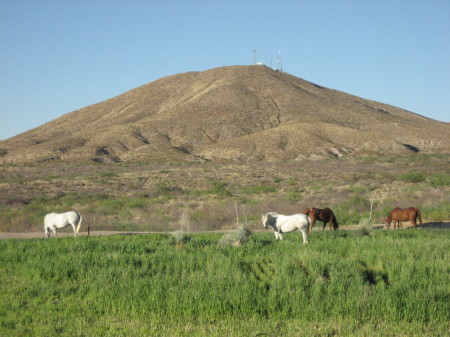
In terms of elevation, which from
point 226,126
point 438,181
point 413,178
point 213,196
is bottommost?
point 213,196

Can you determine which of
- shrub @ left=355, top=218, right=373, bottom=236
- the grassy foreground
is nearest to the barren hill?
shrub @ left=355, top=218, right=373, bottom=236

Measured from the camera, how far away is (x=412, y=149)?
10706cm

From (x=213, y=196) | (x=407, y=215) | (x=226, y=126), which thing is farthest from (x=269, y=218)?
(x=226, y=126)

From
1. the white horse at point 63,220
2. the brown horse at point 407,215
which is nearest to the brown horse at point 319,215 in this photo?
the brown horse at point 407,215

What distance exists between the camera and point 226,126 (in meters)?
123

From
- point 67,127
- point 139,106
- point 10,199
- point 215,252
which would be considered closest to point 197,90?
point 139,106

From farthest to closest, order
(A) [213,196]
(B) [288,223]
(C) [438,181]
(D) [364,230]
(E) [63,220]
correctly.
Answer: (C) [438,181] → (A) [213,196] → (E) [63,220] → (D) [364,230] → (B) [288,223]

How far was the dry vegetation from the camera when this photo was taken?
2862cm

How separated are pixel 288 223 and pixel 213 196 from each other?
2411cm

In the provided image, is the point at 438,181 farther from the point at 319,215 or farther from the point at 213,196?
the point at 319,215

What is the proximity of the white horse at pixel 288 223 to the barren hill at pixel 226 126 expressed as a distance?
7752cm

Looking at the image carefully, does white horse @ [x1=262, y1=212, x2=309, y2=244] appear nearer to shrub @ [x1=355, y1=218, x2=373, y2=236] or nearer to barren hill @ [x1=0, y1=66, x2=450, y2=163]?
shrub @ [x1=355, y1=218, x2=373, y2=236]

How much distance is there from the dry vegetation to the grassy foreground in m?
12.7

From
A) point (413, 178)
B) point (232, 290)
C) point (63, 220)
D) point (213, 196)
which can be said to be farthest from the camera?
point (413, 178)
